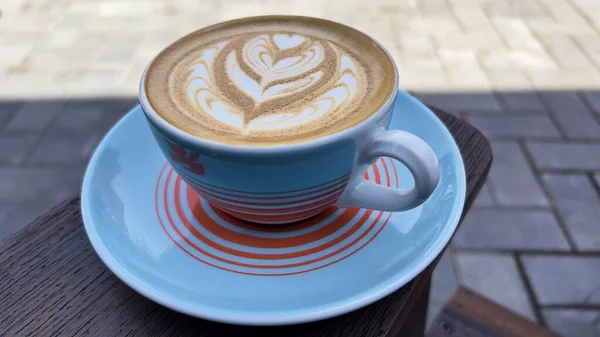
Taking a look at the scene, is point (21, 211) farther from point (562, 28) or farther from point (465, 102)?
point (562, 28)

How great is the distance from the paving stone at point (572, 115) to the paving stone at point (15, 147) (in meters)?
1.57

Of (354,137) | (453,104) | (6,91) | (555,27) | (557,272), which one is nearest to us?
(354,137)

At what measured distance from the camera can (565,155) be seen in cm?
148

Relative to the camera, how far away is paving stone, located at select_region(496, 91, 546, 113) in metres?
1.66

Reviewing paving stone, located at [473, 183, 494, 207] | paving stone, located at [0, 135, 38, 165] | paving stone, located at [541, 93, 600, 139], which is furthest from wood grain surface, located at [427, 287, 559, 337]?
paving stone, located at [0, 135, 38, 165]

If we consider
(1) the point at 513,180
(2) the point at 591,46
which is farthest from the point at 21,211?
(2) the point at 591,46

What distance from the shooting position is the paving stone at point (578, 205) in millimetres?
1256

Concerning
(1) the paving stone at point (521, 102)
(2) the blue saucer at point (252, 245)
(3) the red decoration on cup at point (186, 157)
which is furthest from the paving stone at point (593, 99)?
(3) the red decoration on cup at point (186, 157)

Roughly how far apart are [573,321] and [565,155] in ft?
1.83

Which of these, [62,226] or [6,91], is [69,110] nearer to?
[6,91]

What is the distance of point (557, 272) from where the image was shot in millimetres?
1183

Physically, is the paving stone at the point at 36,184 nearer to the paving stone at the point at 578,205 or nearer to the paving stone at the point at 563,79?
the paving stone at the point at 578,205

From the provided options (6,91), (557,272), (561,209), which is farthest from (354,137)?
(6,91)

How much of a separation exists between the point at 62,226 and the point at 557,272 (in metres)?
1.04
